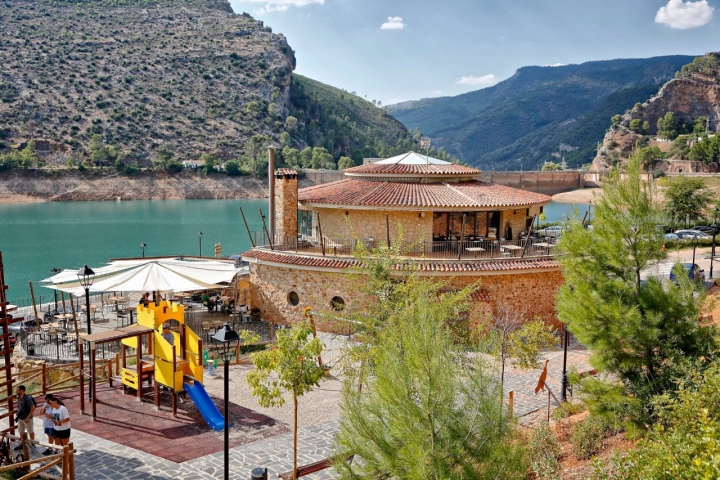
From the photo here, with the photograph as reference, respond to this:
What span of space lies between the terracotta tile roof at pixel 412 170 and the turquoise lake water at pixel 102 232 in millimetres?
15668

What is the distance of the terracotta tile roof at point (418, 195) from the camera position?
23672 millimetres

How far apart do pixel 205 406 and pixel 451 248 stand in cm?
1202

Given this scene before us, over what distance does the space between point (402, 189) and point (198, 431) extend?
13.7 meters

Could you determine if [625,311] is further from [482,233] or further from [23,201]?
[23,201]

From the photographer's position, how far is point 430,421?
7121 millimetres

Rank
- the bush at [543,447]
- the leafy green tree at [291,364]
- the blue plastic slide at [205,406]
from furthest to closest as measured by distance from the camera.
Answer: the blue plastic slide at [205,406]
the leafy green tree at [291,364]
the bush at [543,447]

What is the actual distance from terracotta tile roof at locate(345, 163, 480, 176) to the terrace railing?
347 centimetres

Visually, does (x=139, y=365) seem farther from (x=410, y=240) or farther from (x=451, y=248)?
(x=451, y=248)

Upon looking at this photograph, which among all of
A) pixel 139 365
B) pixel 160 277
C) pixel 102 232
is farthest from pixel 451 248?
pixel 102 232

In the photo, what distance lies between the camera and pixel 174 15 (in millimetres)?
171375

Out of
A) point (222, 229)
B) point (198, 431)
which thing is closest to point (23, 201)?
point (222, 229)

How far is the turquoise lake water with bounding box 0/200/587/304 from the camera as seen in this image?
49.1 meters

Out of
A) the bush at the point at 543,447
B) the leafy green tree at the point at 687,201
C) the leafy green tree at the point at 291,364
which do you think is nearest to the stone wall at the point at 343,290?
the leafy green tree at the point at 291,364

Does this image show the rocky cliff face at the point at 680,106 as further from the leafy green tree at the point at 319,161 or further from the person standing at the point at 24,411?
the person standing at the point at 24,411
